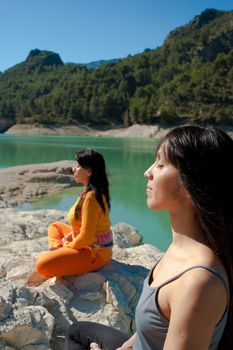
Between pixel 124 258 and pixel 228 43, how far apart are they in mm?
92469

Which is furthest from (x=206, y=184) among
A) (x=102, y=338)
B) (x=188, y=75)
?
(x=188, y=75)

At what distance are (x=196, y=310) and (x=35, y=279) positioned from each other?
2679mm

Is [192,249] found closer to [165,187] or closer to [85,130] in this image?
[165,187]

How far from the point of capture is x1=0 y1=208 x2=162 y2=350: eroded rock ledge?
232cm

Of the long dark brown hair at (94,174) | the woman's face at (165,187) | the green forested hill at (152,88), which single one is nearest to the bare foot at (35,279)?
the long dark brown hair at (94,174)

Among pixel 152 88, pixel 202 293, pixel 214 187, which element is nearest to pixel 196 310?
pixel 202 293

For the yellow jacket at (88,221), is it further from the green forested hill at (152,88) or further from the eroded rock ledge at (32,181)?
the green forested hill at (152,88)

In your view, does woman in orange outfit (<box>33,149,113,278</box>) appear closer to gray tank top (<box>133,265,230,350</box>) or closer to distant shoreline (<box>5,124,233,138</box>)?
gray tank top (<box>133,265,230,350</box>)

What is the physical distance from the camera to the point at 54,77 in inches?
4070

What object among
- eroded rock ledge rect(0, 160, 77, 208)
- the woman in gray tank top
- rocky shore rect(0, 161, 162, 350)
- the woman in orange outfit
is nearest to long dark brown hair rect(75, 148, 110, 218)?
the woman in orange outfit

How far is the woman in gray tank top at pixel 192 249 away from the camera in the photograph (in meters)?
0.98

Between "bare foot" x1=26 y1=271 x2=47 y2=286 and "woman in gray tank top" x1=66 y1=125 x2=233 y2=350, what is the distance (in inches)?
88.7

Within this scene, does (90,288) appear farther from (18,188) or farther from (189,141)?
(18,188)

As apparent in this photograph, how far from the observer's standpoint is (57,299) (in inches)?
116
